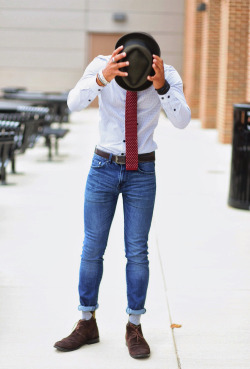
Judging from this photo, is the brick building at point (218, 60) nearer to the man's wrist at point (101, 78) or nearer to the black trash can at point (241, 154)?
the black trash can at point (241, 154)

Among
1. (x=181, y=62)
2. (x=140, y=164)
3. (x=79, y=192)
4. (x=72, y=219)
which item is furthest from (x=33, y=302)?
(x=181, y=62)

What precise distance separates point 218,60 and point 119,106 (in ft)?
60.3

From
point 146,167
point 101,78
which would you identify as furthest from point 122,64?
point 146,167

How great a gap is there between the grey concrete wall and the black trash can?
22.7m

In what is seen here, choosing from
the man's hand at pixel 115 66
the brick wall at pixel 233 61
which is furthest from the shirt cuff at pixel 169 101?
the brick wall at pixel 233 61

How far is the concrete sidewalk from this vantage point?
4332 mm

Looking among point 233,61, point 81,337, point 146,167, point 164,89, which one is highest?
A: point 233,61

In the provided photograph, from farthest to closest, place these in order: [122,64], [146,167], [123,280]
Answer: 1. [123,280]
2. [146,167]
3. [122,64]

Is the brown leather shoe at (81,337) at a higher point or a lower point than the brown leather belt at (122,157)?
lower

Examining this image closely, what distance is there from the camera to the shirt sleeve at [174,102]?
157 inches

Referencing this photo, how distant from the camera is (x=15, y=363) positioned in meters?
4.12

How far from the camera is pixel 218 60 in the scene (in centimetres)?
2195

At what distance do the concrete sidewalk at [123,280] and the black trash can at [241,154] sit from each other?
285 millimetres

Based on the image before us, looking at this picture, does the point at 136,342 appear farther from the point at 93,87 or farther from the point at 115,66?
the point at 115,66
